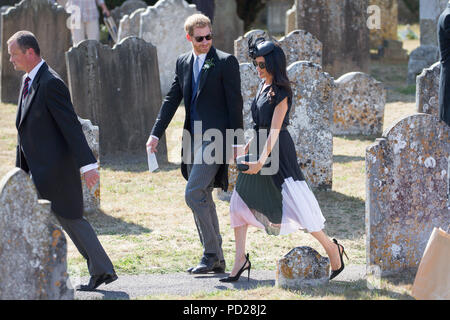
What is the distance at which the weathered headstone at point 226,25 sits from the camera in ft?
56.5

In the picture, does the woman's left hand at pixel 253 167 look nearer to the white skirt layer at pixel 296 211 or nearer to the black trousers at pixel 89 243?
the white skirt layer at pixel 296 211

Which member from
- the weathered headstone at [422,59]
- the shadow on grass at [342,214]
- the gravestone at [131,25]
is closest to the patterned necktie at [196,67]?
the shadow on grass at [342,214]

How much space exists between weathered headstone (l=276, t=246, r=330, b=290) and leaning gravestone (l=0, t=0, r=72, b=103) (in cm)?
900

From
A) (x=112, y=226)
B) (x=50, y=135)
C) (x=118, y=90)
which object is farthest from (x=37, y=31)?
(x=50, y=135)

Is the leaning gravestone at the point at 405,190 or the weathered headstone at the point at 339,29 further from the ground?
the weathered headstone at the point at 339,29

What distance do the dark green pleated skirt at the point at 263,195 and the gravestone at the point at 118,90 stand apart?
4654mm

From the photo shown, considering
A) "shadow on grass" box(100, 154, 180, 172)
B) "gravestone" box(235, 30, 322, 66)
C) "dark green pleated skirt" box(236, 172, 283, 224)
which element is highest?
"gravestone" box(235, 30, 322, 66)

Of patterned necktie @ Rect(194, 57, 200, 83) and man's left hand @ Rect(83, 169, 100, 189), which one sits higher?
patterned necktie @ Rect(194, 57, 200, 83)

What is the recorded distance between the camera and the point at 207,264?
19.7 ft

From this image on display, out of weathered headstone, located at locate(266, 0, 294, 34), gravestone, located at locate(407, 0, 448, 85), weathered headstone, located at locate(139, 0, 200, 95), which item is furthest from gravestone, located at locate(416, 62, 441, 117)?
weathered headstone, located at locate(266, 0, 294, 34)

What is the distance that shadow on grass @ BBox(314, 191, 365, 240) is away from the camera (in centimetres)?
727

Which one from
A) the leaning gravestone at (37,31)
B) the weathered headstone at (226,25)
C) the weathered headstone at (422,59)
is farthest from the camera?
the weathered headstone at (226,25)

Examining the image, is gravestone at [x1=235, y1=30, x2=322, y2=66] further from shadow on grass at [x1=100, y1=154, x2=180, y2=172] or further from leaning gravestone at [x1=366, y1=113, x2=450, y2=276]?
leaning gravestone at [x1=366, y1=113, x2=450, y2=276]

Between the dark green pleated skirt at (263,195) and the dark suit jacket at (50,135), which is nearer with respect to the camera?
the dark suit jacket at (50,135)
